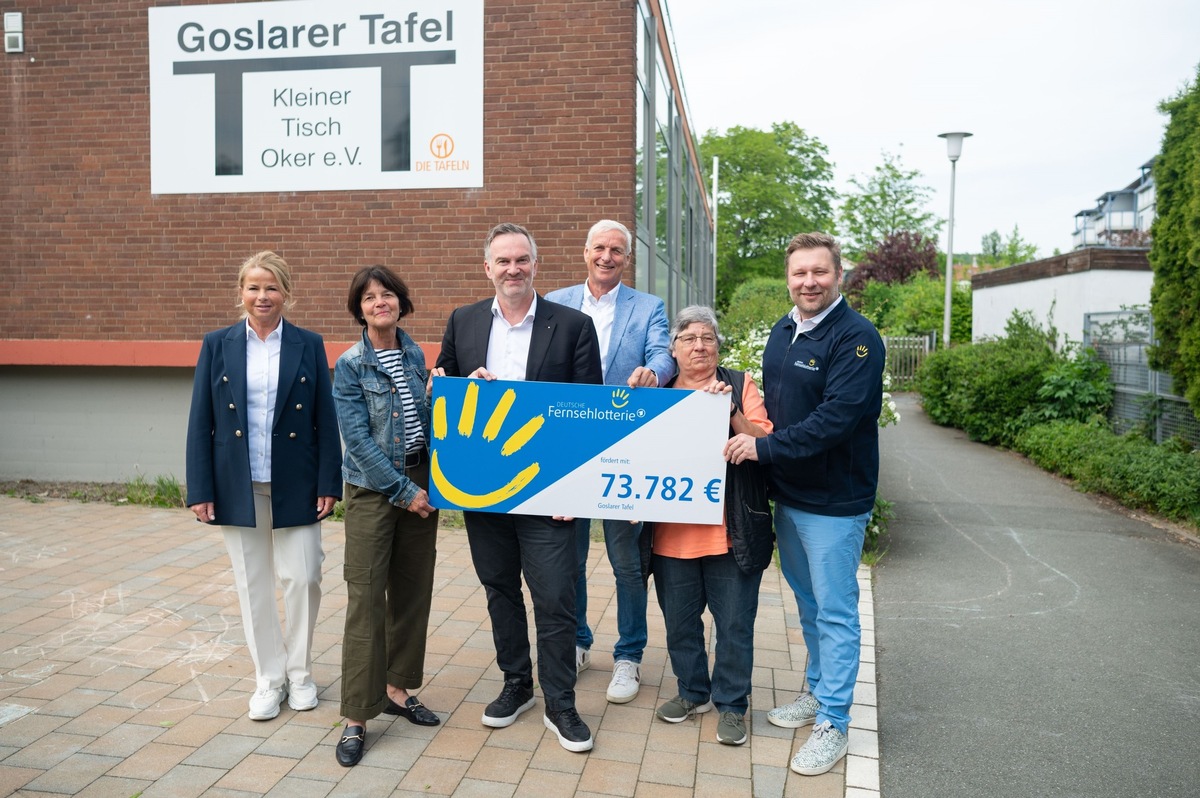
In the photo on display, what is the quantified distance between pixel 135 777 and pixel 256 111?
275 inches

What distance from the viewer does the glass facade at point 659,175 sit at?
10.1m

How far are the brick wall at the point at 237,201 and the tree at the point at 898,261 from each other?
36.6 meters

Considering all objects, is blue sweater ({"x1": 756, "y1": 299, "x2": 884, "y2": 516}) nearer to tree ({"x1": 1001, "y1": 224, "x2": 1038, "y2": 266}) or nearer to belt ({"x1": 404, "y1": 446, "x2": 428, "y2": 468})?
belt ({"x1": 404, "y1": 446, "x2": 428, "y2": 468})

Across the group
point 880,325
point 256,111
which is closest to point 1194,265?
point 256,111

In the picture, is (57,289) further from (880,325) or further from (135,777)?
(880,325)

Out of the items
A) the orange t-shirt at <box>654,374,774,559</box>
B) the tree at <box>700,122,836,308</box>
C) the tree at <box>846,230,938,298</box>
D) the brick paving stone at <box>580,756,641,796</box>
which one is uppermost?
the tree at <box>700,122,836,308</box>

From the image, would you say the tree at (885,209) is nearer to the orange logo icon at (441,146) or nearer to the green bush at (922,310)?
the green bush at (922,310)

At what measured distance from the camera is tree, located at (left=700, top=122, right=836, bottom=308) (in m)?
53.9

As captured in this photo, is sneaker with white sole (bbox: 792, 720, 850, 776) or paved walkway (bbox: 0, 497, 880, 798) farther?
sneaker with white sole (bbox: 792, 720, 850, 776)

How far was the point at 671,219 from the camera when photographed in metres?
14.6

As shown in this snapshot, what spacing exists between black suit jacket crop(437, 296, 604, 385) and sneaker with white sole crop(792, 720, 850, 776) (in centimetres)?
173

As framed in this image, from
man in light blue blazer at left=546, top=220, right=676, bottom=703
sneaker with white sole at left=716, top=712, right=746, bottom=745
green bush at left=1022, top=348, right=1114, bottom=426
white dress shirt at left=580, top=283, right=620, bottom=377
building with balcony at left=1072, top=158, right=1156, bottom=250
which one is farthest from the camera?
building with balcony at left=1072, top=158, right=1156, bottom=250

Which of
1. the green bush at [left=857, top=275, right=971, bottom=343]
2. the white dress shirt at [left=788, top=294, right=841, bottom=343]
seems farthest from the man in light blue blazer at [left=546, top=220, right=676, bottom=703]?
the green bush at [left=857, top=275, right=971, bottom=343]

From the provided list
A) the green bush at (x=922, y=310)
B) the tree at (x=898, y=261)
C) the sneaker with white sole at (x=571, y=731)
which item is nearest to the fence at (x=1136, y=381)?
the sneaker with white sole at (x=571, y=731)
